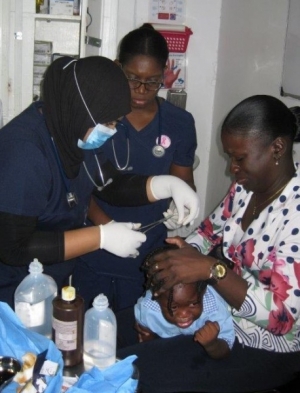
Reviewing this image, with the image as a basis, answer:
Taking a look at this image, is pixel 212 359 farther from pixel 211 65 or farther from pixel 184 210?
pixel 211 65

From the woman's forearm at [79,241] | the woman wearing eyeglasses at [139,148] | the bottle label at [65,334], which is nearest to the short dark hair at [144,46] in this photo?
the woman wearing eyeglasses at [139,148]

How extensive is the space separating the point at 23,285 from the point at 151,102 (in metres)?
1.08

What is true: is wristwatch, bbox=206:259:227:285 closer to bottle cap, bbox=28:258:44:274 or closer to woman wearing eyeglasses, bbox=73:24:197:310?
bottle cap, bbox=28:258:44:274

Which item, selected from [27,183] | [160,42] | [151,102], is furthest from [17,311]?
[160,42]

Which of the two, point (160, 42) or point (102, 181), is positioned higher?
point (160, 42)

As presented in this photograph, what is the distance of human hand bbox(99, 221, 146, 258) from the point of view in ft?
4.82

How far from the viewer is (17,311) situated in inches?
48.8

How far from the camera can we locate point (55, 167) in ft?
4.57

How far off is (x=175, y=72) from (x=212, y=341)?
1.92 metres

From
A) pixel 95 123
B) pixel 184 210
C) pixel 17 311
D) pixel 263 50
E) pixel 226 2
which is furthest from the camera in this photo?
pixel 226 2

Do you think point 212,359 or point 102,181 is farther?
point 102,181

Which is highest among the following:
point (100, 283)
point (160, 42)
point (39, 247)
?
point (160, 42)

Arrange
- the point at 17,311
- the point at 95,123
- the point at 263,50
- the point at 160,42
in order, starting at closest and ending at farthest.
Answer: the point at 17,311, the point at 95,123, the point at 160,42, the point at 263,50

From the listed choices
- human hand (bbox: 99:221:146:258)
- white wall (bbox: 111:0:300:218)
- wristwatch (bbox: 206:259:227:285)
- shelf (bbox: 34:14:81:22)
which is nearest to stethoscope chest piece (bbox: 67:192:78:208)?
human hand (bbox: 99:221:146:258)
